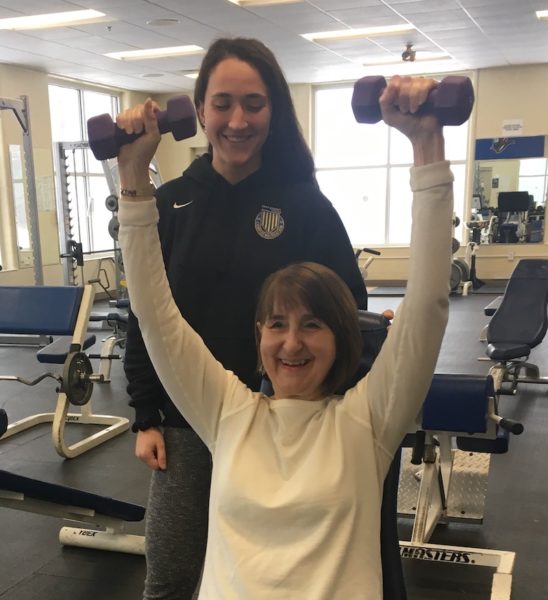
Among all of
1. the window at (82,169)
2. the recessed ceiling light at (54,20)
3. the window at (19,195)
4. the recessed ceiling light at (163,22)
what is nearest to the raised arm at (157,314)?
the recessed ceiling light at (54,20)

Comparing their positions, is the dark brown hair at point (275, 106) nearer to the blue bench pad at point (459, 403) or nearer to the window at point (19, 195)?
the blue bench pad at point (459, 403)

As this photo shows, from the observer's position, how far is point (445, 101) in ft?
2.52

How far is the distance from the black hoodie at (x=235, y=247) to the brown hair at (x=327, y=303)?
126 millimetres

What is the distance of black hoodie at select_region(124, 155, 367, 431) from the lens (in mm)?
1198

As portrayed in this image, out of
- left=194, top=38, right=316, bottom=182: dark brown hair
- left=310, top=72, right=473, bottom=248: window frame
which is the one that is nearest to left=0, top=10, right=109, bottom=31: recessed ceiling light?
left=310, top=72, right=473, bottom=248: window frame

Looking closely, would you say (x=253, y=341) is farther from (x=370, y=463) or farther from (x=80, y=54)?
(x=80, y=54)

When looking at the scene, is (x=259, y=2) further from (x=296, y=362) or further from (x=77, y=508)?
(x=296, y=362)

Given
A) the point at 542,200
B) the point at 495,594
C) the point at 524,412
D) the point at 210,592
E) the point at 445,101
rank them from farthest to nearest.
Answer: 1. the point at 542,200
2. the point at 524,412
3. the point at 495,594
4. the point at 210,592
5. the point at 445,101

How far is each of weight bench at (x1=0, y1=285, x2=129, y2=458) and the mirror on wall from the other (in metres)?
6.67

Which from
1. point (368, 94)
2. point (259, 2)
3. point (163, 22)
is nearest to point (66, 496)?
point (368, 94)

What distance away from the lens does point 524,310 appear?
4293mm

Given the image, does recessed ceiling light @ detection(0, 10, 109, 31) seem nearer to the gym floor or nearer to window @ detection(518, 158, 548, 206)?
the gym floor

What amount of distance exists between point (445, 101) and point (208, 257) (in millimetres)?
558

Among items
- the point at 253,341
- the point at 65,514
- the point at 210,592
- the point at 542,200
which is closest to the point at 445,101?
the point at 253,341
